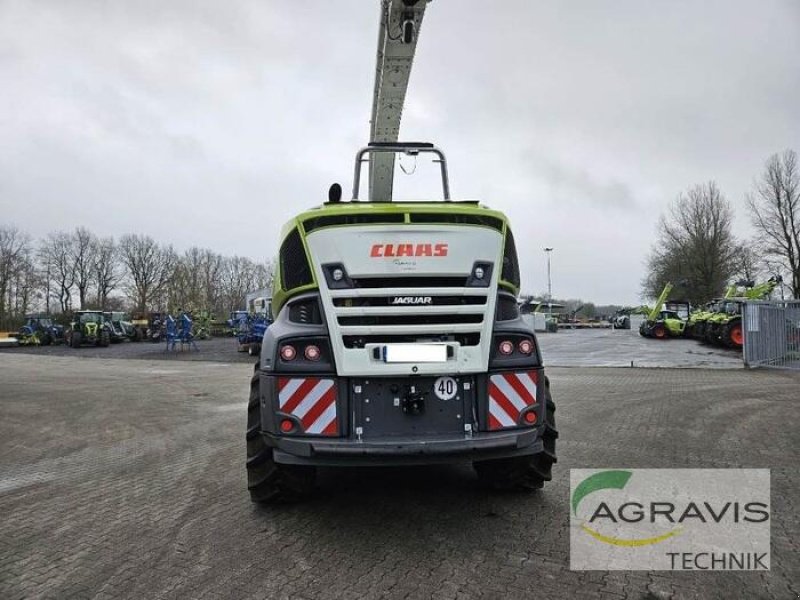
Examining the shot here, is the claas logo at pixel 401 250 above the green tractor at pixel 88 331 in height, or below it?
above

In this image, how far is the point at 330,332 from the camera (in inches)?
143

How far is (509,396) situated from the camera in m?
3.71

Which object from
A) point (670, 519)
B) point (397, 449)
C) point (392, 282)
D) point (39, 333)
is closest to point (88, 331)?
point (39, 333)

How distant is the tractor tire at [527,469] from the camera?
14.1 ft

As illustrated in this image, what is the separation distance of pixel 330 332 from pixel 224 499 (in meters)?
1.96

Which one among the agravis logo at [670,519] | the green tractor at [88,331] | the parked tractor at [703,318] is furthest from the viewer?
the green tractor at [88,331]

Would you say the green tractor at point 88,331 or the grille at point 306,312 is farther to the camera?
the green tractor at point 88,331

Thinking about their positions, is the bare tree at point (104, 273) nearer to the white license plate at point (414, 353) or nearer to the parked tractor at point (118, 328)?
the parked tractor at point (118, 328)

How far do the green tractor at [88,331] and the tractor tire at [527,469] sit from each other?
35981mm

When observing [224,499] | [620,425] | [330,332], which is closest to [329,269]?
[330,332]

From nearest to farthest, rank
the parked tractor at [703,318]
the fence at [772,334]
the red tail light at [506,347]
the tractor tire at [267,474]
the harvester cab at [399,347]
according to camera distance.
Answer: the harvester cab at [399,347] → the red tail light at [506,347] → the tractor tire at [267,474] → the fence at [772,334] → the parked tractor at [703,318]

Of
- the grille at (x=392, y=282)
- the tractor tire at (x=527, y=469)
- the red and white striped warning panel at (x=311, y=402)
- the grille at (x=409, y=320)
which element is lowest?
the tractor tire at (x=527, y=469)

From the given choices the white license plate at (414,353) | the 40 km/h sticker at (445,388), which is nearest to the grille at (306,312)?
the white license plate at (414,353)

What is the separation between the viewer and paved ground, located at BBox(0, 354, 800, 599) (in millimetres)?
3039
